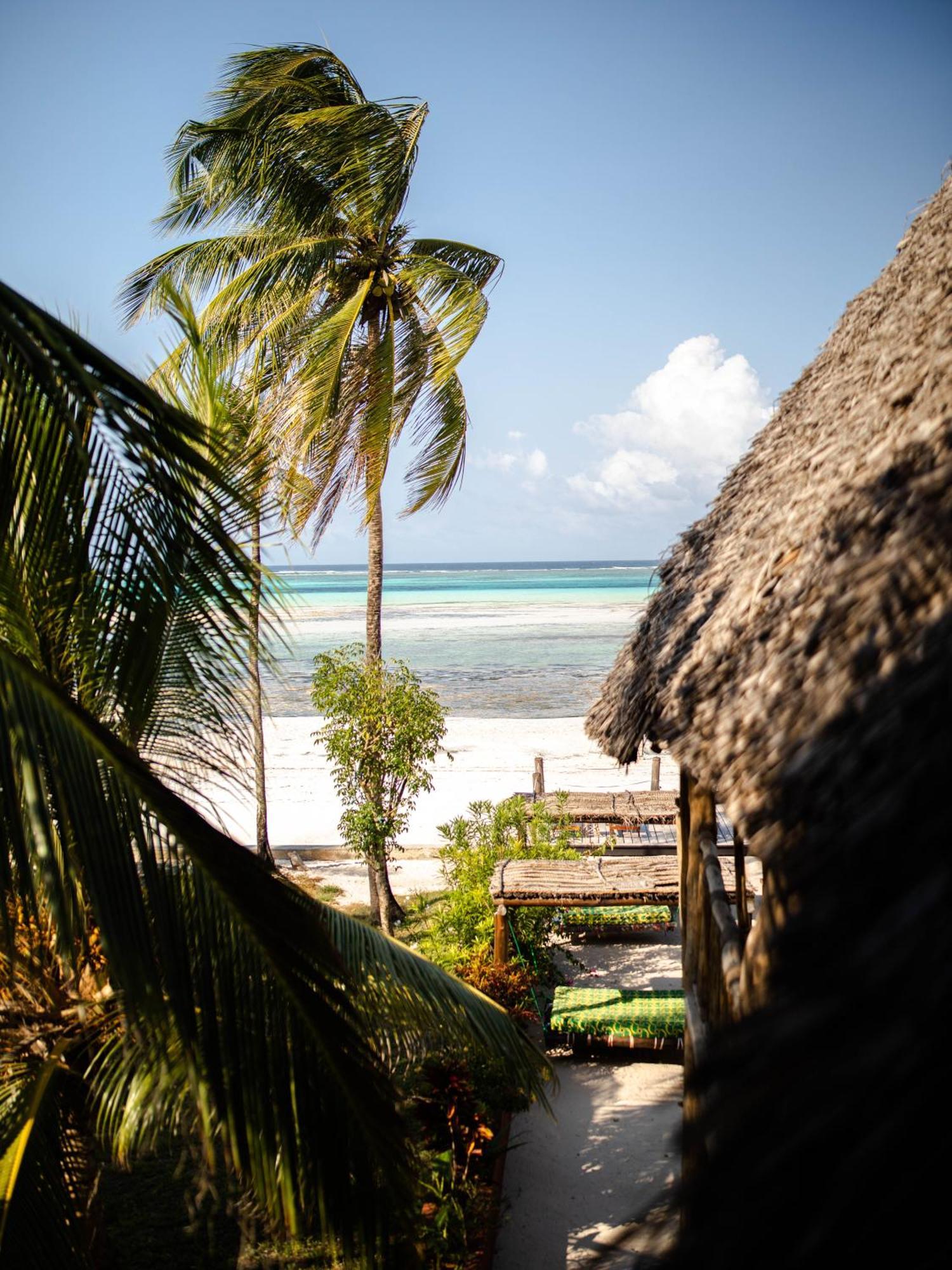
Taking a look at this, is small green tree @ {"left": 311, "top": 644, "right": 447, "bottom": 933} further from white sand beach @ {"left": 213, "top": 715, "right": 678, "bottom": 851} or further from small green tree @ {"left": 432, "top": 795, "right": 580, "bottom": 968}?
white sand beach @ {"left": 213, "top": 715, "right": 678, "bottom": 851}

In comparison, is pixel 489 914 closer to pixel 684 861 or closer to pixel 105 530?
pixel 684 861

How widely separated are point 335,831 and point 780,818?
1450 centimetres

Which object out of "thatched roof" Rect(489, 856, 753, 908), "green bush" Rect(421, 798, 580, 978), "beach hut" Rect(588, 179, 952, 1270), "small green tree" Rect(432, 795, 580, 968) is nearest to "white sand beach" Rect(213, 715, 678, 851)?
"small green tree" Rect(432, 795, 580, 968)

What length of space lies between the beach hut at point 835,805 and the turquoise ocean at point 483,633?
1.44m

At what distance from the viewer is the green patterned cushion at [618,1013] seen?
25.7 ft

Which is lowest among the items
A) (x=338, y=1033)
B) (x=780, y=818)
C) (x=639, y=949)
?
(x=639, y=949)

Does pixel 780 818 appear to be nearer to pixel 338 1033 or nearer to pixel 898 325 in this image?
pixel 338 1033

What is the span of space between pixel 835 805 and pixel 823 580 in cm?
99

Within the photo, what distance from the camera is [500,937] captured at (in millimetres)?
8203

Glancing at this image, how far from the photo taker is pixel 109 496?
106 inches

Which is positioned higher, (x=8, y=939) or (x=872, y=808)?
(x=872, y=808)

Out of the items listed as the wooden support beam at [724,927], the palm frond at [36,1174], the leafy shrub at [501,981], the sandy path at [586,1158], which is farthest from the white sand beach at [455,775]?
the palm frond at [36,1174]

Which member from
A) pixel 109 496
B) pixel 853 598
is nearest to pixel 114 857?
pixel 109 496

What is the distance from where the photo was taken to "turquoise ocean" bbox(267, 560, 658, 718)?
2942 centimetres
